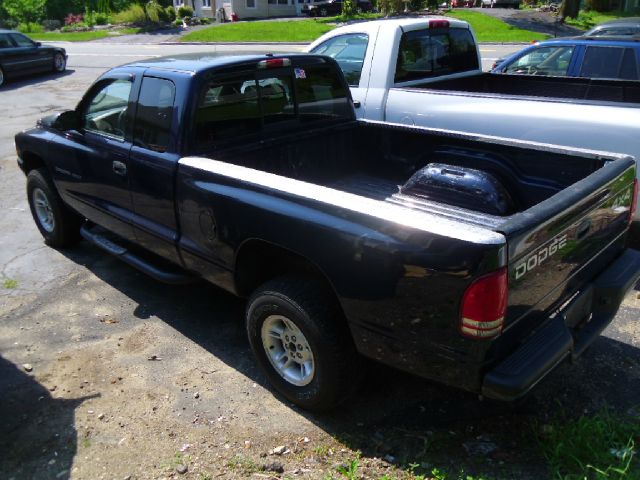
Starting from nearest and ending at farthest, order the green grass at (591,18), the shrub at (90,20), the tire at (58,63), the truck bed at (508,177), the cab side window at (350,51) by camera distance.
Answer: the truck bed at (508,177)
the cab side window at (350,51)
the tire at (58,63)
the green grass at (591,18)
the shrub at (90,20)

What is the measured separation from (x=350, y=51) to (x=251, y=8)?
145 ft

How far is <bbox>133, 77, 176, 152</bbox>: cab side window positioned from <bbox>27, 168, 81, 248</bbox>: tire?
1.76 meters

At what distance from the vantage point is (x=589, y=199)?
294cm

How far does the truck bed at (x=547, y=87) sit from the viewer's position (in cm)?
612

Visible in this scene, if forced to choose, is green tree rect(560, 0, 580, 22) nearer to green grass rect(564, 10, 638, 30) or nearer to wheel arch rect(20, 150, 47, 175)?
green grass rect(564, 10, 638, 30)

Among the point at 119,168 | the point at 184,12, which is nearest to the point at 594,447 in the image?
the point at 119,168

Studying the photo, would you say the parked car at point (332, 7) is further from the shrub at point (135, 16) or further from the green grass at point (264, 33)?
the shrub at point (135, 16)

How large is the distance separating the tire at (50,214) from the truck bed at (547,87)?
12.4ft

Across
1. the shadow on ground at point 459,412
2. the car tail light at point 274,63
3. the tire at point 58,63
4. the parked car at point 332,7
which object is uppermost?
the parked car at point 332,7

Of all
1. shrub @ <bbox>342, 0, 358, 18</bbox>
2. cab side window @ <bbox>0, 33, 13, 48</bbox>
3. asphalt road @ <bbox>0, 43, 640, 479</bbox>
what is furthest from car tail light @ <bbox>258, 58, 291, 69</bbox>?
shrub @ <bbox>342, 0, 358, 18</bbox>

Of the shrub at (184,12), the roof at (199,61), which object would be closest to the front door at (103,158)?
the roof at (199,61)

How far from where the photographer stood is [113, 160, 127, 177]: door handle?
14.0 feet

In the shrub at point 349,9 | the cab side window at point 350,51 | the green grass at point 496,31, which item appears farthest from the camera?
the shrub at point 349,9

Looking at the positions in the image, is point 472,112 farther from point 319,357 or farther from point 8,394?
point 8,394
